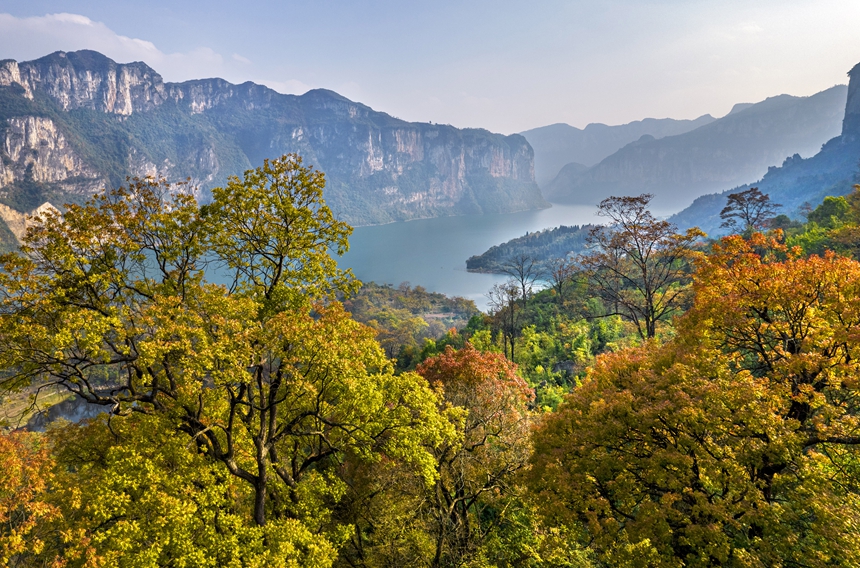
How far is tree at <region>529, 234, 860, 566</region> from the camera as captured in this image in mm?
5766

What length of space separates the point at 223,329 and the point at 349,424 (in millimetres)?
3440

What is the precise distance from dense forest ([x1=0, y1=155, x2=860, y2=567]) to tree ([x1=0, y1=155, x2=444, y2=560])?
2.4 inches

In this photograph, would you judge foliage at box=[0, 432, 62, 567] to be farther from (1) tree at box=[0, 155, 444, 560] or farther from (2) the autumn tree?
(2) the autumn tree

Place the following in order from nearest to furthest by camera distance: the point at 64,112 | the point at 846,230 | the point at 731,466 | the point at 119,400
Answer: the point at 731,466 → the point at 119,400 → the point at 846,230 → the point at 64,112

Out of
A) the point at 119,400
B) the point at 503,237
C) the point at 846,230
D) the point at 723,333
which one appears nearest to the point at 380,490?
the point at 119,400

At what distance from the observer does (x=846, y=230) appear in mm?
20516

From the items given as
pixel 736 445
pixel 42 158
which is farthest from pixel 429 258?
pixel 42 158

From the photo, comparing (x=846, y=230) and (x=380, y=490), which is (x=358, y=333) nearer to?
(x=380, y=490)

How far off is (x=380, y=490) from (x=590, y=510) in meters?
5.60

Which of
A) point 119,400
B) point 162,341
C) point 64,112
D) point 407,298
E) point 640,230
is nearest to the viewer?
point 162,341

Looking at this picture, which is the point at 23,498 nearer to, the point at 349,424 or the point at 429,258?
the point at 349,424

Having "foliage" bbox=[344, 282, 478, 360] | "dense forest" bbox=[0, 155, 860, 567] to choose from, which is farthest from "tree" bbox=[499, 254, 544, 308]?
"dense forest" bbox=[0, 155, 860, 567]

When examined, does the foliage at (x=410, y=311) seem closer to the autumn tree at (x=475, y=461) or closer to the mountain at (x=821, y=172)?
the autumn tree at (x=475, y=461)

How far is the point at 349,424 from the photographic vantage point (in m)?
9.21
